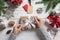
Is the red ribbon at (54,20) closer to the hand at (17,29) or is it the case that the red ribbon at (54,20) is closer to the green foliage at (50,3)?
the green foliage at (50,3)

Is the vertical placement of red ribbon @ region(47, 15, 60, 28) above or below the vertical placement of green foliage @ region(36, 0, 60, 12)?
below

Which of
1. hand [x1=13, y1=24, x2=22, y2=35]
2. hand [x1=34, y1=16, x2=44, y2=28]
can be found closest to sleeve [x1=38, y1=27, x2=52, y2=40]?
hand [x1=34, y1=16, x2=44, y2=28]

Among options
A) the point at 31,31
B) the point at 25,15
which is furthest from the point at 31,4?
the point at 31,31

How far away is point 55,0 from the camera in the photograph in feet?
4.32

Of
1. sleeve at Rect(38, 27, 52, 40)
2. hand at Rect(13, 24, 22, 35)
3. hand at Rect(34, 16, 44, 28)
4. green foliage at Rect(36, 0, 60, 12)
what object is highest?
green foliage at Rect(36, 0, 60, 12)

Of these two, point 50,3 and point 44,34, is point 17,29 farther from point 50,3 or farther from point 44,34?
point 50,3

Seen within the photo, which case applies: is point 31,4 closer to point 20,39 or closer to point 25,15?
point 25,15

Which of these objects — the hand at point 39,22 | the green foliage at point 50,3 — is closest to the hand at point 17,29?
the hand at point 39,22

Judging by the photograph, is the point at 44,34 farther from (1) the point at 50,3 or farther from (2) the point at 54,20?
(1) the point at 50,3

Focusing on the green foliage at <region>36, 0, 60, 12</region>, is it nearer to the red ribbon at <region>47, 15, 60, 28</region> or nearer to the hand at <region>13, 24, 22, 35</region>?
the red ribbon at <region>47, 15, 60, 28</region>

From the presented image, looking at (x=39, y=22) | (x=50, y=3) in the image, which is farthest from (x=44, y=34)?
(x=50, y=3)

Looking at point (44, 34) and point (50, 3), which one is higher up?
point (50, 3)

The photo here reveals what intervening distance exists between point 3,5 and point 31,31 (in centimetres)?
27

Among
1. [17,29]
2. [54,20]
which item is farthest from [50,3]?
[17,29]
